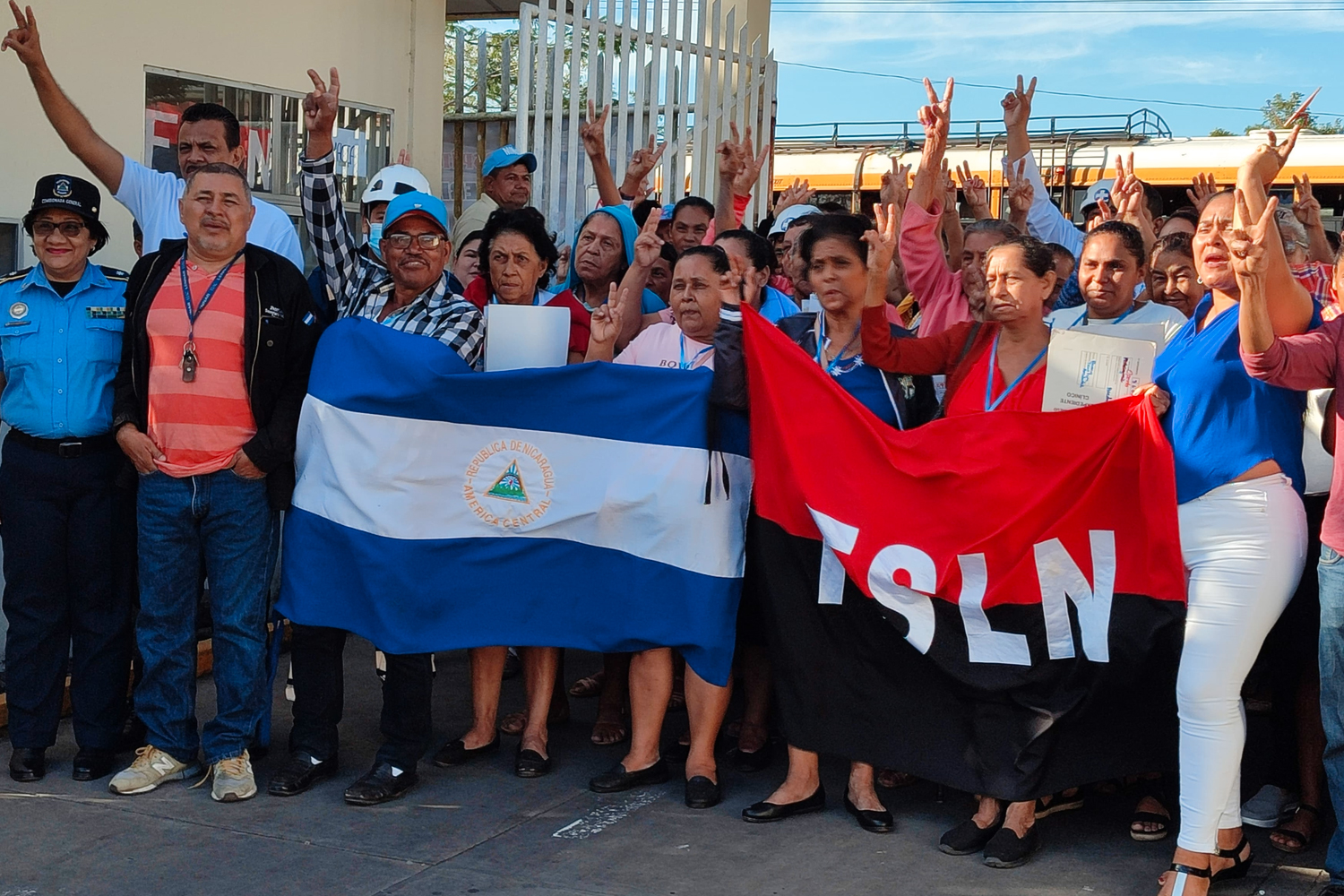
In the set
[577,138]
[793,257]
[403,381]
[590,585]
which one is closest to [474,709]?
[590,585]

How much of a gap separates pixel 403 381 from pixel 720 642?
1.47 metres

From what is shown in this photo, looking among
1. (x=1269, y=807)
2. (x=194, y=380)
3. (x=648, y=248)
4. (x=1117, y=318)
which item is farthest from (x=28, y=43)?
(x=1269, y=807)

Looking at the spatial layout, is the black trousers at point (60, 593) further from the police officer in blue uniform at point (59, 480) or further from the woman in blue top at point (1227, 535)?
the woman in blue top at point (1227, 535)

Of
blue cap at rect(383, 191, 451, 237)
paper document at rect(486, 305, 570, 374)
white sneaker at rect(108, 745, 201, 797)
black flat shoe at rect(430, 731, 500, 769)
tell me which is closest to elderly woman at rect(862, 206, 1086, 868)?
paper document at rect(486, 305, 570, 374)

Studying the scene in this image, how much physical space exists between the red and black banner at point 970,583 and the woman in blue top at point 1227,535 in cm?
12

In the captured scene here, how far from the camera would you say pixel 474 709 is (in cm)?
540

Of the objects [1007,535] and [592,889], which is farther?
[1007,535]

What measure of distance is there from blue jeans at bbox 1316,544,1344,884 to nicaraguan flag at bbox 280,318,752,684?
6.18ft

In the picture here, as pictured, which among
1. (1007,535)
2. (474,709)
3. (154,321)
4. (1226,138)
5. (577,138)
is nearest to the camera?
(1007,535)

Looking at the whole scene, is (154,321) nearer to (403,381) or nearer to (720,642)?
(403,381)

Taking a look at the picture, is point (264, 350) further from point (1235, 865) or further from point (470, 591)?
point (1235, 865)

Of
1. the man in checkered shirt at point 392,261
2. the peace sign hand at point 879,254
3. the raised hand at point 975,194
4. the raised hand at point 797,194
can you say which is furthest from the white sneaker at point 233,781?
the raised hand at point 975,194

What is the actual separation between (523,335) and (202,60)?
432 cm

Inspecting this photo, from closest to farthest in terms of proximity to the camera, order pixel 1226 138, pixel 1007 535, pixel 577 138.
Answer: pixel 1007 535
pixel 577 138
pixel 1226 138
